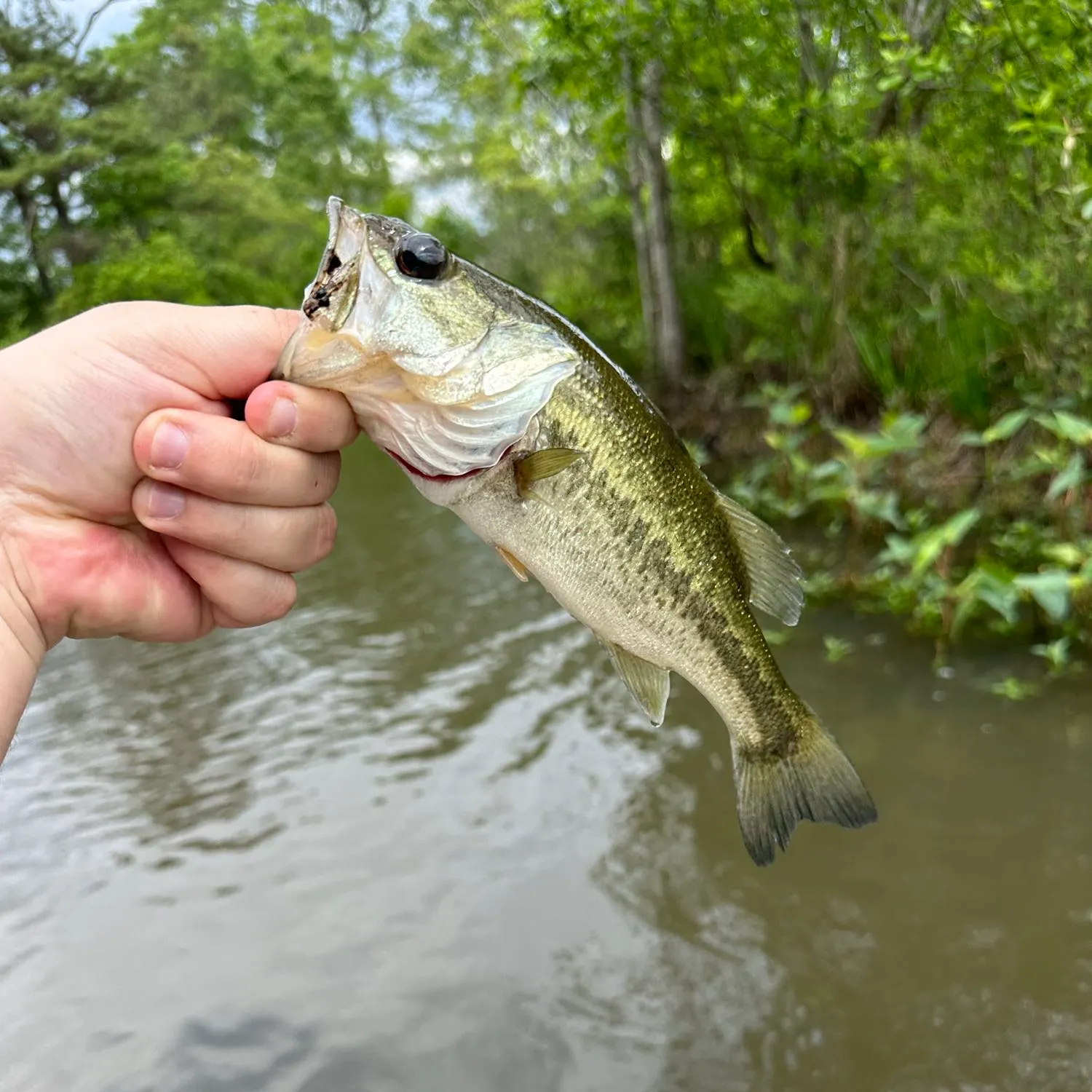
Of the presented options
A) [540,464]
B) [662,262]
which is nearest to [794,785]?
[540,464]

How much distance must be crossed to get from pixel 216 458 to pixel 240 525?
0.58ft

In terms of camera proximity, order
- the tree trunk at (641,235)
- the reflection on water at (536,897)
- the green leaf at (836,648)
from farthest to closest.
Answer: the tree trunk at (641,235) → the green leaf at (836,648) → the reflection on water at (536,897)

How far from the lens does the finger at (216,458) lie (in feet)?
4.55

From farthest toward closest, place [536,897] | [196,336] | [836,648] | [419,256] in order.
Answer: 1. [836,648]
2. [536,897]
3. [196,336]
4. [419,256]

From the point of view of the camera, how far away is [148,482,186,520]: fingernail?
1.46 meters

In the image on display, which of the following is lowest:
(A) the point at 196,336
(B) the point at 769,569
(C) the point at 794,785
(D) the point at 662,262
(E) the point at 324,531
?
(C) the point at 794,785

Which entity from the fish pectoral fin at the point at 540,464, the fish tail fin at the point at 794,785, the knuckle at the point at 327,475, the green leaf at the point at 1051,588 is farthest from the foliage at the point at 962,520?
the knuckle at the point at 327,475

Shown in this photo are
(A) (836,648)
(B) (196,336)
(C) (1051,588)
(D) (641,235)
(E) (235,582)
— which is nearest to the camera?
(B) (196,336)

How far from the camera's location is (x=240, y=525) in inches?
60.5

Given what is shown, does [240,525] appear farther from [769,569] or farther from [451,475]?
[769,569]

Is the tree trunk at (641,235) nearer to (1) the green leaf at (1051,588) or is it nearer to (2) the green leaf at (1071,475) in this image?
(2) the green leaf at (1071,475)

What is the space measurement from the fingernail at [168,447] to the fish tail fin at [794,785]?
1.27 m

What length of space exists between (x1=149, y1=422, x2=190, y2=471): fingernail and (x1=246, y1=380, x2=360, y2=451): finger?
0.38 feet

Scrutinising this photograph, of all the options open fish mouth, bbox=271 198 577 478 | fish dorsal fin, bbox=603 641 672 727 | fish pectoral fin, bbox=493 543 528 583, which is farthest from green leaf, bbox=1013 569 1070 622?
open fish mouth, bbox=271 198 577 478
